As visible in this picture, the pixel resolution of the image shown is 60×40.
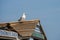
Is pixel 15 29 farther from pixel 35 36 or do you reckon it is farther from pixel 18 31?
pixel 35 36

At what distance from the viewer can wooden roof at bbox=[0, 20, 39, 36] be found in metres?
14.1

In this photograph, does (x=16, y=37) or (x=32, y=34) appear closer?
(x=16, y=37)

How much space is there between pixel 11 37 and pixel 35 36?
8.13 feet

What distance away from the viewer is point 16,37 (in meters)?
13.4

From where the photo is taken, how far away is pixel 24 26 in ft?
47.9

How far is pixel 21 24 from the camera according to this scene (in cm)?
1471

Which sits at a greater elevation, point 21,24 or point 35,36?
point 21,24

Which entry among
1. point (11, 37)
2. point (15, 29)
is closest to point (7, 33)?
point (11, 37)

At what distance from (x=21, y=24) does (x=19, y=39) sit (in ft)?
4.20

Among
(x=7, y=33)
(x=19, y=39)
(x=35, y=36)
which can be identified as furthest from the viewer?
(x=35, y=36)

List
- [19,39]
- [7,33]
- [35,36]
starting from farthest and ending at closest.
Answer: [35,36]
[19,39]
[7,33]

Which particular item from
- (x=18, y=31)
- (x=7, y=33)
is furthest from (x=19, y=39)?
(x=7, y=33)

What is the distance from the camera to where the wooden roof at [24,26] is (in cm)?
1407

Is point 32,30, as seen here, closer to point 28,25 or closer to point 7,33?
point 28,25
